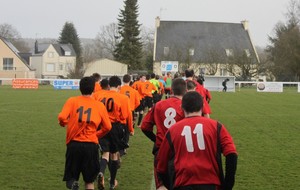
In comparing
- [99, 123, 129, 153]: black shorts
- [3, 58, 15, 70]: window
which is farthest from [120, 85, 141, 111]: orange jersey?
[3, 58, 15, 70]: window

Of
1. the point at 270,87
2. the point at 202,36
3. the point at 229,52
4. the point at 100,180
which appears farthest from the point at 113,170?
the point at 202,36

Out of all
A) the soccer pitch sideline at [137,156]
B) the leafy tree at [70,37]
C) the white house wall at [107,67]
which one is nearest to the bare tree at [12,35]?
the leafy tree at [70,37]

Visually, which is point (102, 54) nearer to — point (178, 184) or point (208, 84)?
point (208, 84)

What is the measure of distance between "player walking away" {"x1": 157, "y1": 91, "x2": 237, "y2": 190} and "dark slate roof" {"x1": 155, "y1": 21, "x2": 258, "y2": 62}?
78.9 m

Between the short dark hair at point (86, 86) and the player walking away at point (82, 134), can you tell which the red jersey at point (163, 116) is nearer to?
the player walking away at point (82, 134)

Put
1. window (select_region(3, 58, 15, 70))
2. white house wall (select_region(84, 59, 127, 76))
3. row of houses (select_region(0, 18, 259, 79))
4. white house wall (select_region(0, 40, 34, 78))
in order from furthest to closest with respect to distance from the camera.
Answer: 1. window (select_region(3, 58, 15, 70))
2. white house wall (select_region(0, 40, 34, 78))
3. row of houses (select_region(0, 18, 259, 79))
4. white house wall (select_region(84, 59, 127, 76))

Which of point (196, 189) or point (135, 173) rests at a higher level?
point (196, 189)

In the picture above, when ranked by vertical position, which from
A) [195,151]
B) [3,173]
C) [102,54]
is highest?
[102,54]

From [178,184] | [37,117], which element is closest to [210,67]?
[37,117]

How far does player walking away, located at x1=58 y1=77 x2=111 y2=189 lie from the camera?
6.83m

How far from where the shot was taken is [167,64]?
149ft

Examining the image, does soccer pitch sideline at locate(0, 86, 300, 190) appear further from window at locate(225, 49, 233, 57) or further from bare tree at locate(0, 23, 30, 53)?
bare tree at locate(0, 23, 30, 53)

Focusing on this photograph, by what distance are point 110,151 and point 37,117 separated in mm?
13872

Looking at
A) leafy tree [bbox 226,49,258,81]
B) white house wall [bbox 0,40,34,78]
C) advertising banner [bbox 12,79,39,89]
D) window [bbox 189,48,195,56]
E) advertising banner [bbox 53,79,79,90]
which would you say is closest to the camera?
advertising banner [bbox 12,79,39,89]
